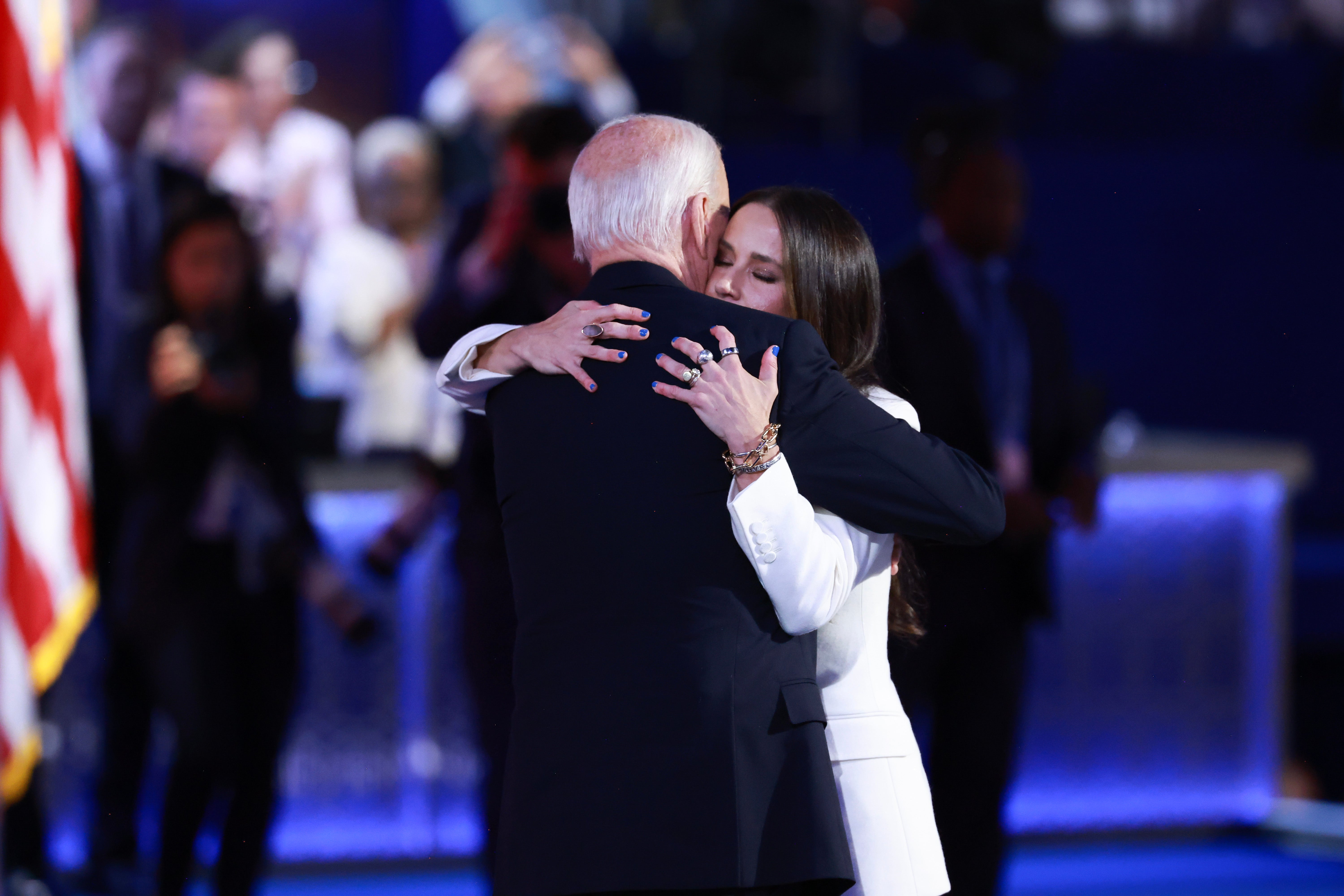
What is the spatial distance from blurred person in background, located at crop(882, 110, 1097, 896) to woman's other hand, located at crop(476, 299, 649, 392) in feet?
→ 3.41

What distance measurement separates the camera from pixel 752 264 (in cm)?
146

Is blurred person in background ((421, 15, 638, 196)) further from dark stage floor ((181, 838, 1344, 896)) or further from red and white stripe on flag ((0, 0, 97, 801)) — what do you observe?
dark stage floor ((181, 838, 1344, 896))

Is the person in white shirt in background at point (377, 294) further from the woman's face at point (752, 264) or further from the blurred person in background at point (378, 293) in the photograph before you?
the woman's face at point (752, 264)

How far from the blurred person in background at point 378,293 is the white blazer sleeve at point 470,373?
2.38m

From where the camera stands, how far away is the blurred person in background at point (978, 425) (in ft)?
7.77

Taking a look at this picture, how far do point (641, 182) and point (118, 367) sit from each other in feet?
5.83

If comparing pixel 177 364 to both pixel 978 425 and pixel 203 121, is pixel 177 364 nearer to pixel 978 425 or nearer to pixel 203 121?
pixel 978 425

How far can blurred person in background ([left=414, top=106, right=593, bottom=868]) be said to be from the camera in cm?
228

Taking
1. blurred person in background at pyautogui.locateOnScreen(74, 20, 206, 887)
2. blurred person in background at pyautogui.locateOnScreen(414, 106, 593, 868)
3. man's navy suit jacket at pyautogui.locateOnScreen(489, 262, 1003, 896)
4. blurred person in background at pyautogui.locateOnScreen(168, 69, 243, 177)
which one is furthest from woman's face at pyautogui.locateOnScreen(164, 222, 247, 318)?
blurred person in background at pyautogui.locateOnScreen(168, 69, 243, 177)

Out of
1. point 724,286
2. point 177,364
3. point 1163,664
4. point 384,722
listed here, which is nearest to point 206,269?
point 177,364

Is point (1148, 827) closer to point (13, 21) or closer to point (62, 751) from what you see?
point (62, 751)

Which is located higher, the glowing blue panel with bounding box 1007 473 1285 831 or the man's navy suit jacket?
the man's navy suit jacket

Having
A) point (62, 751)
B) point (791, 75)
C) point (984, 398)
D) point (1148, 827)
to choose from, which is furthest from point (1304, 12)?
point (62, 751)

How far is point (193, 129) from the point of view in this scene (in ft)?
14.8
